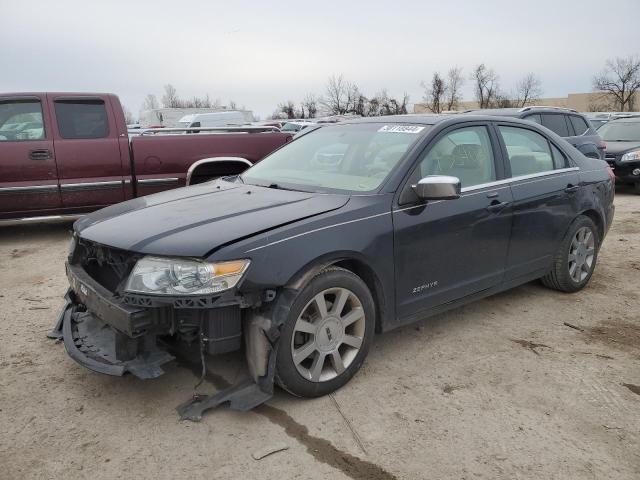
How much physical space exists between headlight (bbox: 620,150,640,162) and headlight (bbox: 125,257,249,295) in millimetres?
11145

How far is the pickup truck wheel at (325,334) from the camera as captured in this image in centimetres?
284

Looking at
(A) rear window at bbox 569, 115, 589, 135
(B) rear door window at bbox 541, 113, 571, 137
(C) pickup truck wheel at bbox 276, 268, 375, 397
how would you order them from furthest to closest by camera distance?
1. (A) rear window at bbox 569, 115, 589, 135
2. (B) rear door window at bbox 541, 113, 571, 137
3. (C) pickup truck wheel at bbox 276, 268, 375, 397

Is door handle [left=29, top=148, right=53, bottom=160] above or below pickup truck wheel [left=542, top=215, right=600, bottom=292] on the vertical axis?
above

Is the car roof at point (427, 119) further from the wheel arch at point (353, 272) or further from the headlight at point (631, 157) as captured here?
the headlight at point (631, 157)

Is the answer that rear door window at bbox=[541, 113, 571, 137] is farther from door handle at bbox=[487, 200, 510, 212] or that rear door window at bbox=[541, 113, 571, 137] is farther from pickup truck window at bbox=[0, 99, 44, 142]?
pickup truck window at bbox=[0, 99, 44, 142]

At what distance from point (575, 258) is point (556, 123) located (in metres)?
6.00

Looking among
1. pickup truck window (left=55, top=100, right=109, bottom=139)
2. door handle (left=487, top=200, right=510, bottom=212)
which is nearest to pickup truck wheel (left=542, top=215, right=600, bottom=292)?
door handle (left=487, top=200, right=510, bottom=212)

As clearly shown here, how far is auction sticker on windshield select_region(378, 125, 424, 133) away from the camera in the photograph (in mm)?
3699

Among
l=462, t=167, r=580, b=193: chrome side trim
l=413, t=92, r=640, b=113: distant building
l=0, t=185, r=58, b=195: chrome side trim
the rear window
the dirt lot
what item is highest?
l=413, t=92, r=640, b=113: distant building

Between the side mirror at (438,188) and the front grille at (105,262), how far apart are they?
→ 1.70 m

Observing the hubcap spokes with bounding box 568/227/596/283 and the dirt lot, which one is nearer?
the dirt lot

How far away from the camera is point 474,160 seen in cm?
392

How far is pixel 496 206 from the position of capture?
3.87 meters

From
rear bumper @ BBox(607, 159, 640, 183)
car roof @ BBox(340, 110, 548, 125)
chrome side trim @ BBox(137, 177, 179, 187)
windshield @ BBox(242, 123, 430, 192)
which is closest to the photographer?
windshield @ BBox(242, 123, 430, 192)
